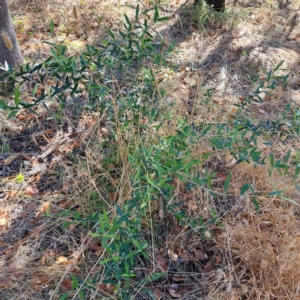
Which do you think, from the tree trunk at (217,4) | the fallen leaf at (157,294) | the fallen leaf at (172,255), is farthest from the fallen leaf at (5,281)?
the tree trunk at (217,4)

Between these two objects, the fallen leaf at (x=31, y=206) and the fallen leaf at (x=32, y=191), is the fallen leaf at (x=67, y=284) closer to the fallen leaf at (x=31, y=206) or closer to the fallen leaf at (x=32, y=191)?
the fallen leaf at (x=31, y=206)

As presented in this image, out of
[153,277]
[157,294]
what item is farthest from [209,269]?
[153,277]

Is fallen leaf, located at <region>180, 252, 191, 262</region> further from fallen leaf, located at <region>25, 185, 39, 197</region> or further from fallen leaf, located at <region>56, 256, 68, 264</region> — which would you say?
fallen leaf, located at <region>25, 185, 39, 197</region>

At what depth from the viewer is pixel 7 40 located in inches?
119

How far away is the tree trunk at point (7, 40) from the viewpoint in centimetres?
306

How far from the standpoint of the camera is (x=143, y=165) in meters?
1.87

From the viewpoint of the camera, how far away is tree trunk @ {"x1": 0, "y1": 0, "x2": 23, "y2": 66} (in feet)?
10.0

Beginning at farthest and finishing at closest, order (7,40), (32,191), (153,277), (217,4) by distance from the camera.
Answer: (217,4) → (7,40) → (32,191) → (153,277)

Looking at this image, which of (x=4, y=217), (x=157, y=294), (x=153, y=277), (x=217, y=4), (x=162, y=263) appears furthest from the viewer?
(x=217, y=4)

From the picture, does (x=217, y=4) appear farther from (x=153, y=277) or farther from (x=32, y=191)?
(x=153, y=277)

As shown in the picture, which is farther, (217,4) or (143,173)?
(217,4)

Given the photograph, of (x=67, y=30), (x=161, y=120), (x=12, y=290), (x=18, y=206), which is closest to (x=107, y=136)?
(x=161, y=120)

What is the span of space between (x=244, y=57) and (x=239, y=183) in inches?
91.9

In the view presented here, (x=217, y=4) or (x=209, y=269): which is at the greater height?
(x=217, y=4)
